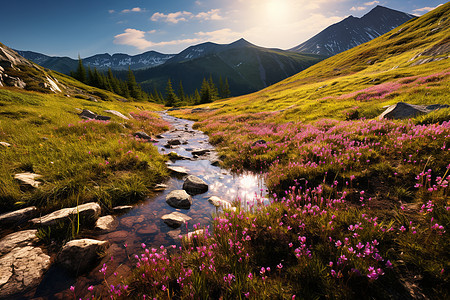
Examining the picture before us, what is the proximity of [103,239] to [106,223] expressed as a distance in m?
0.55

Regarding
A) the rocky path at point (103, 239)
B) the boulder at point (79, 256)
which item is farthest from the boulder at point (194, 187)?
the boulder at point (79, 256)

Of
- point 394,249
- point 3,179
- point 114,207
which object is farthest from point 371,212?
point 3,179

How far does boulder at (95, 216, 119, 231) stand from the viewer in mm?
4227

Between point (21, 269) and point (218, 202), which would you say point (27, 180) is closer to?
point (21, 269)

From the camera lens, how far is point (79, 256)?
3.25 meters

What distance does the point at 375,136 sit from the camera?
7215mm

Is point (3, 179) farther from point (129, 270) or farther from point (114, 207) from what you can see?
point (129, 270)

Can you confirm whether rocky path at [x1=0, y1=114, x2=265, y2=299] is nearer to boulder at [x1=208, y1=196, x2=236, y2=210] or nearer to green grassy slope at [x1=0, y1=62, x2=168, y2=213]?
boulder at [x1=208, y1=196, x2=236, y2=210]

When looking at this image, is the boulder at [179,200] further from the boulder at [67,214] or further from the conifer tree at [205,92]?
the conifer tree at [205,92]

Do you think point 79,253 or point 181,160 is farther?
point 181,160

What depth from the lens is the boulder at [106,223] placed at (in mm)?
4227

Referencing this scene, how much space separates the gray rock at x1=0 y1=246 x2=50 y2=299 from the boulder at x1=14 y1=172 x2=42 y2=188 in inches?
97.8

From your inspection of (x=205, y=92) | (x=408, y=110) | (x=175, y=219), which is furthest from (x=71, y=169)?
(x=205, y=92)

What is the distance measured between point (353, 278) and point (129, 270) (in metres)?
3.66
